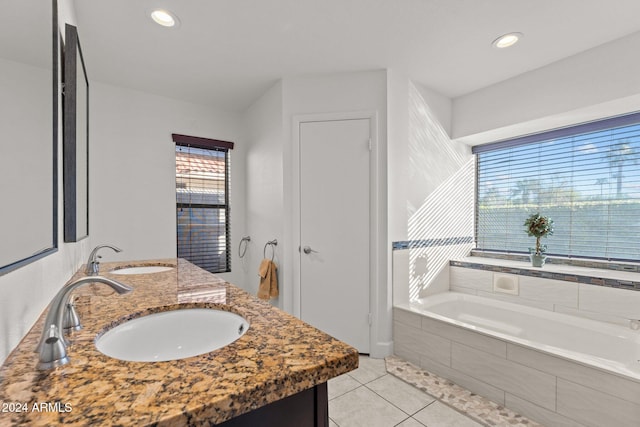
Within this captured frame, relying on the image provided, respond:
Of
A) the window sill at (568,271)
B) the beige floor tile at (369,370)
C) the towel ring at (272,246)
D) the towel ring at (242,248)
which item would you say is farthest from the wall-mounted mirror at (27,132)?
the window sill at (568,271)

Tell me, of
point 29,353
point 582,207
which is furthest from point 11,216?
point 582,207

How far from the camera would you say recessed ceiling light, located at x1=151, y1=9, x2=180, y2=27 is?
1828 millimetres

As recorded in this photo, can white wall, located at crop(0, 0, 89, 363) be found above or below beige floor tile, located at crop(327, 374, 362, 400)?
above

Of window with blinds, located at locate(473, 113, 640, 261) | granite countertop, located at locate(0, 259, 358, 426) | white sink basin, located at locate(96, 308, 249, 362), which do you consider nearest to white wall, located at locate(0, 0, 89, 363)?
granite countertop, located at locate(0, 259, 358, 426)

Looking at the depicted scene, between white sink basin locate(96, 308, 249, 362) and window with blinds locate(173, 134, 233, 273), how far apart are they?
2.43 m

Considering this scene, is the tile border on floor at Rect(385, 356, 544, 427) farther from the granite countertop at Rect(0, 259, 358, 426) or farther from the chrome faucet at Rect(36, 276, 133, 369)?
the chrome faucet at Rect(36, 276, 133, 369)

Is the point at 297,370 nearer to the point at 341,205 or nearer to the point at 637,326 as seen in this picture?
the point at 341,205

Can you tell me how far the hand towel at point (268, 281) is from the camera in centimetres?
270

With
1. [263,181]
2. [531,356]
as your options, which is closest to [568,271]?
[531,356]

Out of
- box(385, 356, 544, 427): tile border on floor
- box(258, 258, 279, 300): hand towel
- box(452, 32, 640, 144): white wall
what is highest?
box(452, 32, 640, 144): white wall

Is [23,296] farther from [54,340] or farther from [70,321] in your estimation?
[54,340]

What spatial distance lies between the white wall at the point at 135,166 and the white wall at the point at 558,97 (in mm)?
2881

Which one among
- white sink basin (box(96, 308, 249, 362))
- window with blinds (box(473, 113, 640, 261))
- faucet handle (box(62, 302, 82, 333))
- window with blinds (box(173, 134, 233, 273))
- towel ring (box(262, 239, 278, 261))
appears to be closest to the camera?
faucet handle (box(62, 302, 82, 333))

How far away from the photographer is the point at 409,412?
1.79 m
